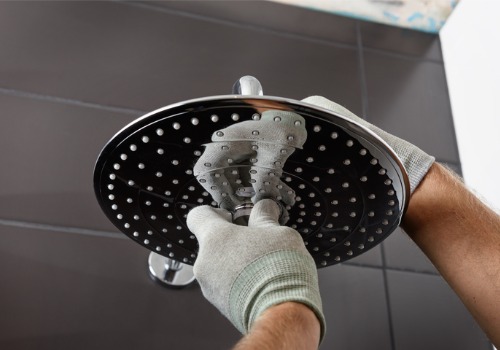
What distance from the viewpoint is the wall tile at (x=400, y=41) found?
117 centimetres

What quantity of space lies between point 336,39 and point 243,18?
160 mm

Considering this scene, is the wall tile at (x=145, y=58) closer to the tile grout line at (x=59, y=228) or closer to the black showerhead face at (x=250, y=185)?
the tile grout line at (x=59, y=228)

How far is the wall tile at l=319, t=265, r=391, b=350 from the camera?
87 cm

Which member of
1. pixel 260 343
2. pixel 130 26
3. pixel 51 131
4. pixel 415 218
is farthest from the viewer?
pixel 130 26

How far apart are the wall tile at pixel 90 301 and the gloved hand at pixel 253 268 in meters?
0.29

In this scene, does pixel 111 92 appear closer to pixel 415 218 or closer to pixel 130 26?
pixel 130 26

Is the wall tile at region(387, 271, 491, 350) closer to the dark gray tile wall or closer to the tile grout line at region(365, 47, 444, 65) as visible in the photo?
the dark gray tile wall

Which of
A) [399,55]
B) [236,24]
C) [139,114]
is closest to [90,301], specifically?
[139,114]

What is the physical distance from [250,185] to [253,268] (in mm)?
76

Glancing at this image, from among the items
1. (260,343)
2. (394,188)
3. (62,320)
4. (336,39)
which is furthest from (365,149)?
(336,39)

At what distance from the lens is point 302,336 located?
0.49m

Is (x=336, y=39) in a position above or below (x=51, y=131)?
above

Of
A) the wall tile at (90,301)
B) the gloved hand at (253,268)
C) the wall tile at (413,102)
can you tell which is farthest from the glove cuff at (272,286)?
the wall tile at (413,102)

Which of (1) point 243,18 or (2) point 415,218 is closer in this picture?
(2) point 415,218
